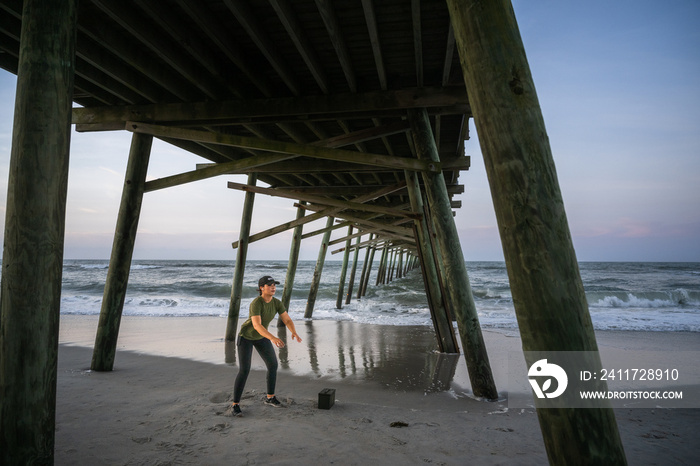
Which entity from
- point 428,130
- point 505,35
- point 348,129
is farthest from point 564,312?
point 348,129

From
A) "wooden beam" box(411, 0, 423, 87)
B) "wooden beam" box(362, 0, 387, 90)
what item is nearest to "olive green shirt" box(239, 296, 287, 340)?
"wooden beam" box(362, 0, 387, 90)

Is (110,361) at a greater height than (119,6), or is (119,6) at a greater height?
(119,6)

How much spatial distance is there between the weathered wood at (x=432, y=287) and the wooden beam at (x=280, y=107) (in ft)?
7.65

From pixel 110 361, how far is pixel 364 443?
13.5ft

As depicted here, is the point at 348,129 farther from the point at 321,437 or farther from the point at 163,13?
the point at 321,437

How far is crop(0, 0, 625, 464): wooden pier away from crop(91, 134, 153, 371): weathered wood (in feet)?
0.06

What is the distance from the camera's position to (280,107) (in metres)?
5.40

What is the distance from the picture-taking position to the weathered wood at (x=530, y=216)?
1384 mm

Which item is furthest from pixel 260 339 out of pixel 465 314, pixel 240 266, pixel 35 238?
pixel 240 266

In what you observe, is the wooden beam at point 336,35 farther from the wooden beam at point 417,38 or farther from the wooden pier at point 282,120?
the wooden beam at point 417,38

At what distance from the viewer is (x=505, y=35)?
1611 mm

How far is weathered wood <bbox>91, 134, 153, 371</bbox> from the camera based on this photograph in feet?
16.9

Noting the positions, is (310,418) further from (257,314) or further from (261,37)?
(261,37)

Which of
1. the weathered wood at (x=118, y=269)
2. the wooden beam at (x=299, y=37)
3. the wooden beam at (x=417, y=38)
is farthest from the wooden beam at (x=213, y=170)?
the wooden beam at (x=417, y=38)
